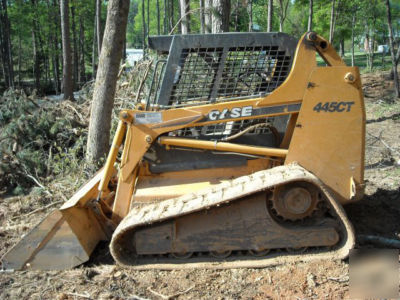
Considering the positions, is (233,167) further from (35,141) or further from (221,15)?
(221,15)

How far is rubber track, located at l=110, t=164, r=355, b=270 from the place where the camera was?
3441mm

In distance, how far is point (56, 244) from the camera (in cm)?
383

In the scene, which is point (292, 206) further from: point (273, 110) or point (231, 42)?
point (231, 42)

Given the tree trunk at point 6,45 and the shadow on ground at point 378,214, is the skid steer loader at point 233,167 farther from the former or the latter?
the tree trunk at point 6,45

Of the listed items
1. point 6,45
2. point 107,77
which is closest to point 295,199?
point 107,77

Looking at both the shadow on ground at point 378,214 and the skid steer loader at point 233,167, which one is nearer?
the skid steer loader at point 233,167

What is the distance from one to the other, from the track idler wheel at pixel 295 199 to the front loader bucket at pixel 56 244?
1.99 metres

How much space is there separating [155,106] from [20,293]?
2.20 metres

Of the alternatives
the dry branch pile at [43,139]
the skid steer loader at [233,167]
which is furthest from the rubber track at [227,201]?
the dry branch pile at [43,139]

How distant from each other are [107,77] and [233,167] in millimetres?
2966

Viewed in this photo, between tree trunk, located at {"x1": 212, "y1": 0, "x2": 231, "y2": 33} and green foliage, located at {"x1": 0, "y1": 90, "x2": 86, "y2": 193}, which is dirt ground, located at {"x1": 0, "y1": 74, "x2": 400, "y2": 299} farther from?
tree trunk, located at {"x1": 212, "y1": 0, "x2": 231, "y2": 33}

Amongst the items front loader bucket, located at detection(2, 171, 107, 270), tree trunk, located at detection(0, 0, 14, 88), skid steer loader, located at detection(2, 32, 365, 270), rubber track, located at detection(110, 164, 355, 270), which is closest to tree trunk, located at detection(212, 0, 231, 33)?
skid steer loader, located at detection(2, 32, 365, 270)

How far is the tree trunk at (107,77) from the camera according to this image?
5738 mm

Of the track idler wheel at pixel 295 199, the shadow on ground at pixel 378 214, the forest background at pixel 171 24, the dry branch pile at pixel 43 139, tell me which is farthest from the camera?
the forest background at pixel 171 24
